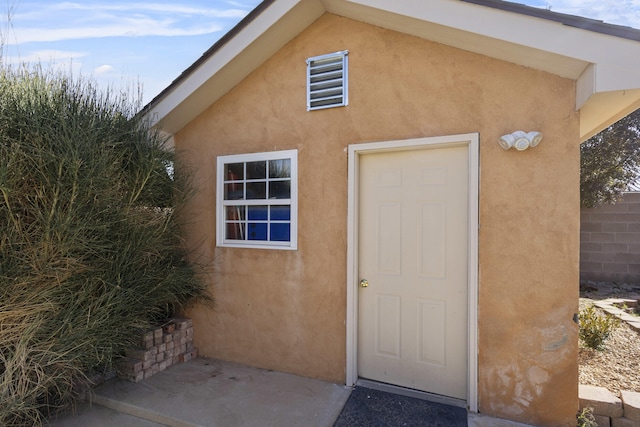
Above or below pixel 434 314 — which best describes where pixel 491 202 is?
above

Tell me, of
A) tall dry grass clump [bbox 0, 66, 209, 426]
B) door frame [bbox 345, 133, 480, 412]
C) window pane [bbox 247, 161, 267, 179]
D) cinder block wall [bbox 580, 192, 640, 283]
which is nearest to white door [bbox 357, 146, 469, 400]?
door frame [bbox 345, 133, 480, 412]

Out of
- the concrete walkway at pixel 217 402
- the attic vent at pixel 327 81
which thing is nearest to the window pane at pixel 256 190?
the attic vent at pixel 327 81

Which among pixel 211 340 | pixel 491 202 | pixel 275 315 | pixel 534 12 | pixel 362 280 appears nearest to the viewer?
pixel 534 12

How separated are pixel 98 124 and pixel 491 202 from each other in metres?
4.69

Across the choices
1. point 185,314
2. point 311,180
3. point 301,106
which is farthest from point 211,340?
point 301,106

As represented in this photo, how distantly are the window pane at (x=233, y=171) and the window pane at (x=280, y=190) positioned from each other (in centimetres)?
59

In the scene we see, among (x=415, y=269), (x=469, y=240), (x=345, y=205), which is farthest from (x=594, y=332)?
(x=345, y=205)

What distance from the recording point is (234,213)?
516 centimetres

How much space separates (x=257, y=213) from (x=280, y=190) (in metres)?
0.55

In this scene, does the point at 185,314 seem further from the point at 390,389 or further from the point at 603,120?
the point at 603,120

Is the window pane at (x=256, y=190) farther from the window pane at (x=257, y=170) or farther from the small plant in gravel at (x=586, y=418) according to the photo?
the small plant in gravel at (x=586, y=418)

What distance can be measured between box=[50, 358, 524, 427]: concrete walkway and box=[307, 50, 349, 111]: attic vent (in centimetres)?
370

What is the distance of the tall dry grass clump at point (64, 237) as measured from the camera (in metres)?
3.21

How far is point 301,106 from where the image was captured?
15.0 ft
